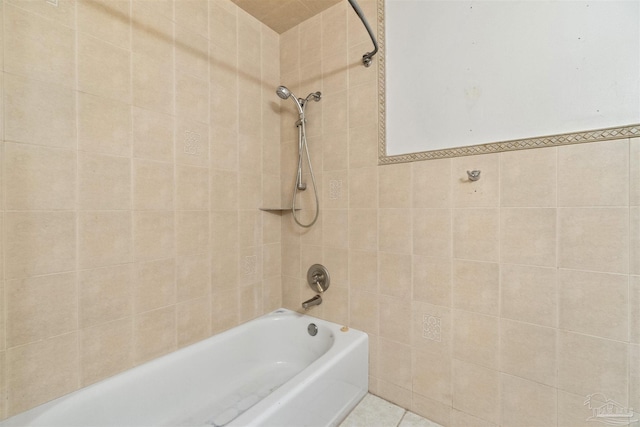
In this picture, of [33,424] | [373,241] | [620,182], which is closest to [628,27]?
[620,182]

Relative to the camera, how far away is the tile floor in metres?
1.21

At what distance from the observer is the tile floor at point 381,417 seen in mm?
1215

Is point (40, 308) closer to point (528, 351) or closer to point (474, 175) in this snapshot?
point (474, 175)

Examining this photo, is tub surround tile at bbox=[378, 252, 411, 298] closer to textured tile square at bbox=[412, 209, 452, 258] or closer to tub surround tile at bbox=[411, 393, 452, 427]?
textured tile square at bbox=[412, 209, 452, 258]

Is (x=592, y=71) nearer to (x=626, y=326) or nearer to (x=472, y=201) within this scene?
(x=472, y=201)

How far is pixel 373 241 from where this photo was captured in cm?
141

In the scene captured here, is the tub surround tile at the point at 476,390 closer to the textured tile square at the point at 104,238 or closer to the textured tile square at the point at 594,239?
the textured tile square at the point at 594,239

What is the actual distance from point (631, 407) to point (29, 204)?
6.95 feet

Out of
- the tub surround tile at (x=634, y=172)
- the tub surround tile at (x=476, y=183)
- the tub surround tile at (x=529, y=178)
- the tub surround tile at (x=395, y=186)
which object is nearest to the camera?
the tub surround tile at (x=634, y=172)

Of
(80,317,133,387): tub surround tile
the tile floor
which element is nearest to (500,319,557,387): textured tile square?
the tile floor

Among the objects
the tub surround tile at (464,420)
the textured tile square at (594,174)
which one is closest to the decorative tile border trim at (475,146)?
the textured tile square at (594,174)

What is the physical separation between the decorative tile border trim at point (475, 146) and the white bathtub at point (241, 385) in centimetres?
97

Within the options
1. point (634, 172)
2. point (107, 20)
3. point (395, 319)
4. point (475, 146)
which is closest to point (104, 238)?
point (107, 20)


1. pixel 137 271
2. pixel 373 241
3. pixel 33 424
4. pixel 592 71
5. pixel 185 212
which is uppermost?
pixel 592 71
